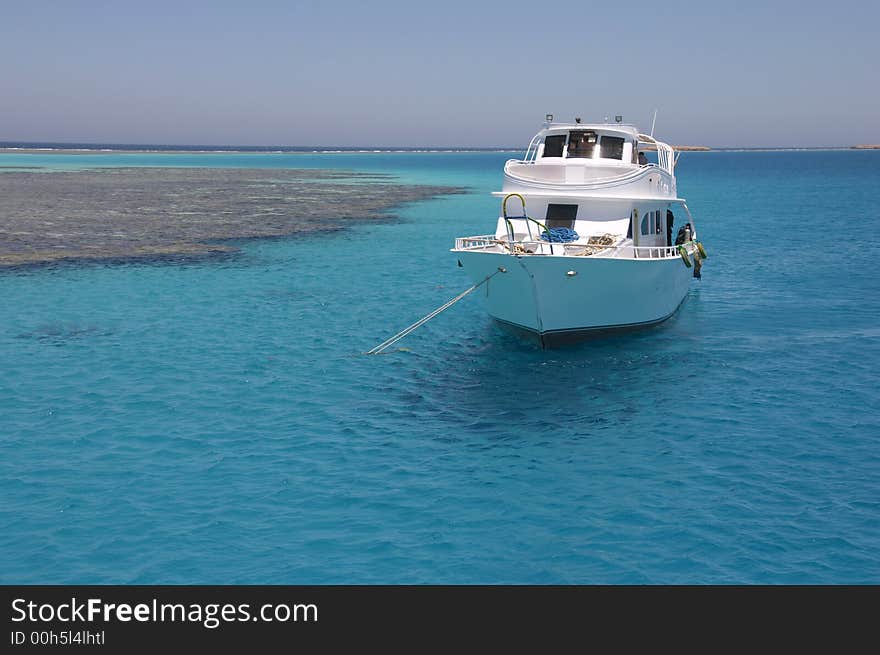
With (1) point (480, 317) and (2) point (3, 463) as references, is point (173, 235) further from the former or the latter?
→ (2) point (3, 463)

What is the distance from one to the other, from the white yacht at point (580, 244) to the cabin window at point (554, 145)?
0.04 m

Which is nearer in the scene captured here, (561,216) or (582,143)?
(561,216)

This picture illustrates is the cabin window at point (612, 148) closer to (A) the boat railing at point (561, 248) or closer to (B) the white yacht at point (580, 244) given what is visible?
(B) the white yacht at point (580, 244)

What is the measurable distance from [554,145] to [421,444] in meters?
15.3

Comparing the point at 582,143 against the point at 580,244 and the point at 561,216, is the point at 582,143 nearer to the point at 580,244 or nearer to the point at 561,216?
the point at 561,216

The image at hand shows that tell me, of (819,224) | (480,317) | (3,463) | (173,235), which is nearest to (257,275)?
(480,317)

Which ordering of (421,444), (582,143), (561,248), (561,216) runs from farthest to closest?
(582,143) < (561,216) < (561,248) < (421,444)

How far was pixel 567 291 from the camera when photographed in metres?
21.9

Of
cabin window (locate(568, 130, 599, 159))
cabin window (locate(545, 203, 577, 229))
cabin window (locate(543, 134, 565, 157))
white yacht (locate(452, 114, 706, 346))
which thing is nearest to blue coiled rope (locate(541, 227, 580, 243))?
white yacht (locate(452, 114, 706, 346))

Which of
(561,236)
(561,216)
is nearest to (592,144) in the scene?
(561,216)

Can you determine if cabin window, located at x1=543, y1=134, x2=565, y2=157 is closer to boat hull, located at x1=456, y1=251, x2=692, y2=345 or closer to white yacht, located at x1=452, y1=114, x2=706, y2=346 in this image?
white yacht, located at x1=452, y1=114, x2=706, y2=346

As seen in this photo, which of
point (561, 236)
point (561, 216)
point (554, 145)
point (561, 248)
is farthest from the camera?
point (554, 145)

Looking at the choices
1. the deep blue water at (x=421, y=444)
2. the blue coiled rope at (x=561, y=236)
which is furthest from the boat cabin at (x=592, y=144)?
the deep blue water at (x=421, y=444)
